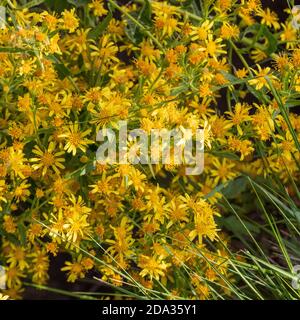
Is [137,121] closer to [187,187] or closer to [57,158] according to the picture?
[57,158]

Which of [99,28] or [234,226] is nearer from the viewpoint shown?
[99,28]

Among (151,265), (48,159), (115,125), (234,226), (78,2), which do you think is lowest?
(234,226)

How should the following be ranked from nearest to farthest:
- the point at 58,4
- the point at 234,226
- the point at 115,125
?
the point at 115,125, the point at 58,4, the point at 234,226

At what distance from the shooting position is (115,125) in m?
1.50

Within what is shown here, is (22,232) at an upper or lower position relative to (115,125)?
lower

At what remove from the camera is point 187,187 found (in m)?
1.84

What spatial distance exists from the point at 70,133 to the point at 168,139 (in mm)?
203

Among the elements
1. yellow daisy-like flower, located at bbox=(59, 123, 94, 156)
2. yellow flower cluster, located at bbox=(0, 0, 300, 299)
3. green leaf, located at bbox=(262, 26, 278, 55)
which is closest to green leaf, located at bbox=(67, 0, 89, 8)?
yellow flower cluster, located at bbox=(0, 0, 300, 299)

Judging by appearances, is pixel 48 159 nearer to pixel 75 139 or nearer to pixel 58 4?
pixel 75 139

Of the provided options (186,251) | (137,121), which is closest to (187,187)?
(186,251)

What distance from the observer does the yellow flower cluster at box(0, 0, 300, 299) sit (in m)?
1.53

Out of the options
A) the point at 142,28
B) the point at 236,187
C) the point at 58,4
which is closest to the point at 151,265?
the point at 236,187

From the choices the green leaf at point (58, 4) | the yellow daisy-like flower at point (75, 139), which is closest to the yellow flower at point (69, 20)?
the green leaf at point (58, 4)
